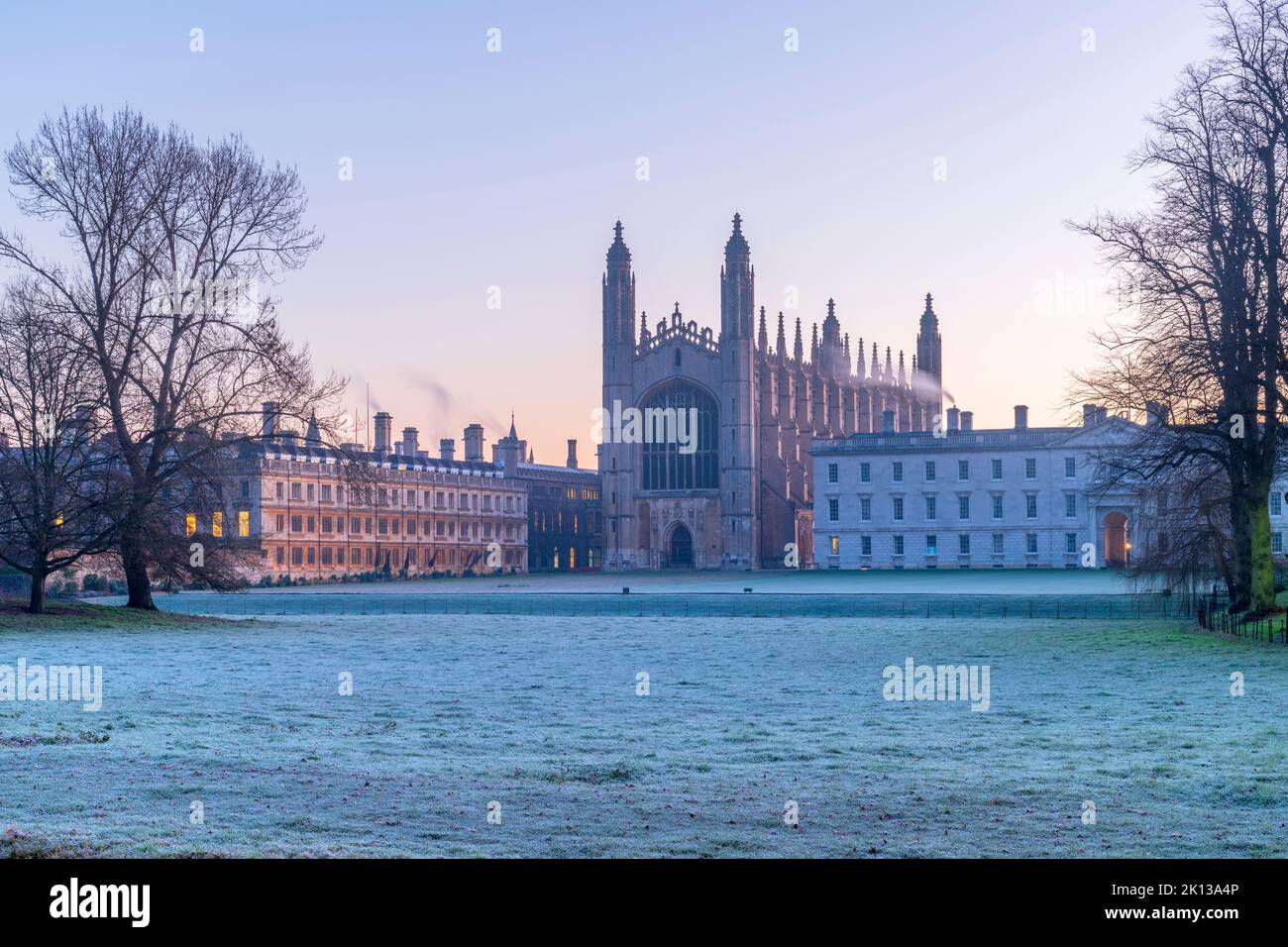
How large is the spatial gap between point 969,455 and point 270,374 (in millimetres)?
71278

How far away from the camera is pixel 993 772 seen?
13672mm

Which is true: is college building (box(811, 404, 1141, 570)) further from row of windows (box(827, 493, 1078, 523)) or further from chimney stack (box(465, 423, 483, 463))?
chimney stack (box(465, 423, 483, 463))

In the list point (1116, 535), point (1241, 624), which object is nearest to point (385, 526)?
point (1116, 535)

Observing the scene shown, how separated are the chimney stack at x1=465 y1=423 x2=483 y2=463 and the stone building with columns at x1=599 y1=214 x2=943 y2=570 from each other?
1216cm

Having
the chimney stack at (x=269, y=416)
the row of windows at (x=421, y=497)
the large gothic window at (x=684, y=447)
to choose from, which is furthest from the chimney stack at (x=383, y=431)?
the chimney stack at (x=269, y=416)

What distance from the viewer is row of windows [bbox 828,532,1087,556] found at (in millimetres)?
99812

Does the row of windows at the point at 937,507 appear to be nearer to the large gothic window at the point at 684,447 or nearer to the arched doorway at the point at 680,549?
the large gothic window at the point at 684,447

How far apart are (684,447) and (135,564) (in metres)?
77.9

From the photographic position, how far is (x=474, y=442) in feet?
403

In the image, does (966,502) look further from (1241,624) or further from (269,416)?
(269,416)

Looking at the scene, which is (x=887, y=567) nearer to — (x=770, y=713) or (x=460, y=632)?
(x=460, y=632)

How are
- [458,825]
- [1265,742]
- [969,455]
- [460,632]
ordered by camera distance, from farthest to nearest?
1. [969,455]
2. [460,632]
3. [1265,742]
4. [458,825]
